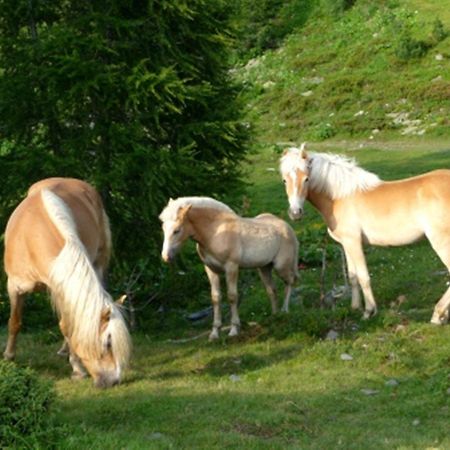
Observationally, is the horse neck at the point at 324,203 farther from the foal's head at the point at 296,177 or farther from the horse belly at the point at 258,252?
the horse belly at the point at 258,252

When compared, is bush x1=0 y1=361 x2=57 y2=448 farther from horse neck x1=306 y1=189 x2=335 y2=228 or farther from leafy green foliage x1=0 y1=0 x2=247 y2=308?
leafy green foliage x1=0 y1=0 x2=247 y2=308

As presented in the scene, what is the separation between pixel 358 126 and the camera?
1238 inches

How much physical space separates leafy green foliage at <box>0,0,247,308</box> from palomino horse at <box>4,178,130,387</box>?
70.5 inches

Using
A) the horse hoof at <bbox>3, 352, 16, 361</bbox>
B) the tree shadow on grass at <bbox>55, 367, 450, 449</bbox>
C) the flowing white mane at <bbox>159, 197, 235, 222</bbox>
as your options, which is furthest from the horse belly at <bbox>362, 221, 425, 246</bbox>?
the horse hoof at <bbox>3, 352, 16, 361</bbox>

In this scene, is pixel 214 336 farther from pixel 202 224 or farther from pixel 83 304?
pixel 83 304

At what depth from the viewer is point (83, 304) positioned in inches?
327

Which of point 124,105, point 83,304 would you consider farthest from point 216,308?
point 124,105

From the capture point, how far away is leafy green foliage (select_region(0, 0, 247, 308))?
501 inches

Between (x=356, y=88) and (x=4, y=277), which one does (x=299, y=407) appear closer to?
(x=4, y=277)

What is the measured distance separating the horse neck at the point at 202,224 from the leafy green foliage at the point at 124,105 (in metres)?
1.55

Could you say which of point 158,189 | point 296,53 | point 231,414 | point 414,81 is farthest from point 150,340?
point 296,53

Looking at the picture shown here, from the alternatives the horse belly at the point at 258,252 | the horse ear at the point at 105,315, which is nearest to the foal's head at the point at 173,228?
the horse belly at the point at 258,252

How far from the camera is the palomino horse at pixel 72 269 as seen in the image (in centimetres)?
826

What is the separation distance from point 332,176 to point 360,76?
79.9 ft
